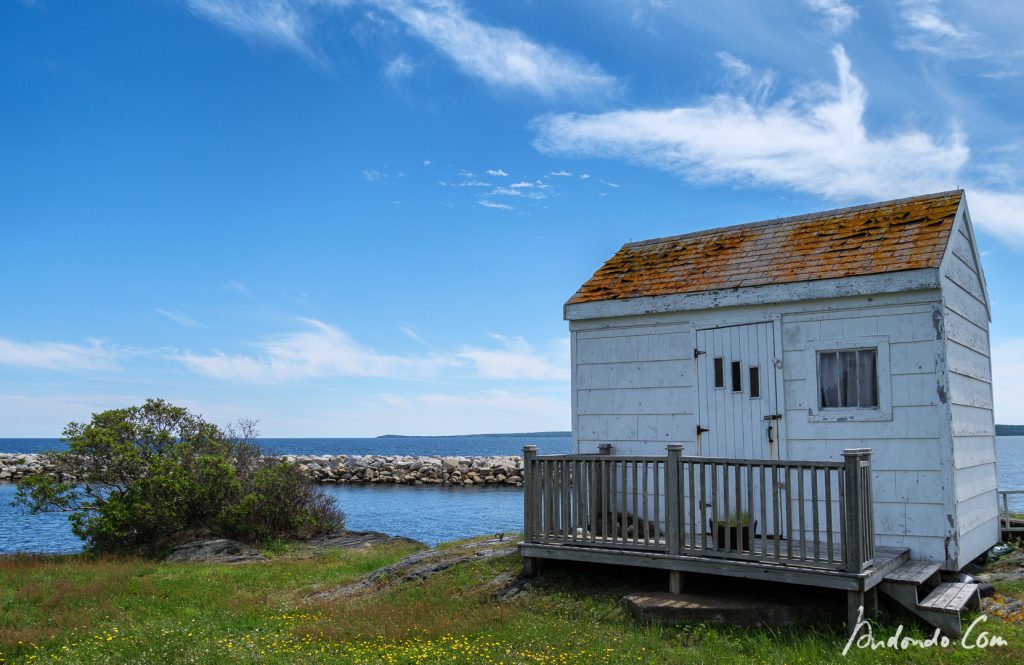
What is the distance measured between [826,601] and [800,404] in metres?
2.41

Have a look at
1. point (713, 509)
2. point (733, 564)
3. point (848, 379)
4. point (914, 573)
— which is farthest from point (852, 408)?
point (733, 564)

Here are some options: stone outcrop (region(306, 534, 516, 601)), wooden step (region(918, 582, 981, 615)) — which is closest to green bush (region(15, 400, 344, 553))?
stone outcrop (region(306, 534, 516, 601))

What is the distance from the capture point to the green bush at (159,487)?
1752cm

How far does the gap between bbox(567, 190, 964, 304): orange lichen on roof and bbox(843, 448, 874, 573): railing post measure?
2666 millimetres

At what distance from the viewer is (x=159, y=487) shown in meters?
17.5

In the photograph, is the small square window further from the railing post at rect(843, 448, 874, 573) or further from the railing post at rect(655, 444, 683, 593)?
the railing post at rect(655, 444, 683, 593)

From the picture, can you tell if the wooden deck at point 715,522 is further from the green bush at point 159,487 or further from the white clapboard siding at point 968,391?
the green bush at point 159,487

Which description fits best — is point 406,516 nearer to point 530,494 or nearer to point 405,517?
point 405,517

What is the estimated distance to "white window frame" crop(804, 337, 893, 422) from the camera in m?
9.87

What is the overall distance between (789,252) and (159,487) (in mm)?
13437

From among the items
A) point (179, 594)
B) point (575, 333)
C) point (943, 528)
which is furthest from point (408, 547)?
point (943, 528)

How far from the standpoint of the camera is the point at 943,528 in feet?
30.9

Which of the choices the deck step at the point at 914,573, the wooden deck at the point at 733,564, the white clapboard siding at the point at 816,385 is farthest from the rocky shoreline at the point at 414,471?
the deck step at the point at 914,573

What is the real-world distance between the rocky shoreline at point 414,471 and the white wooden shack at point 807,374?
3685cm
